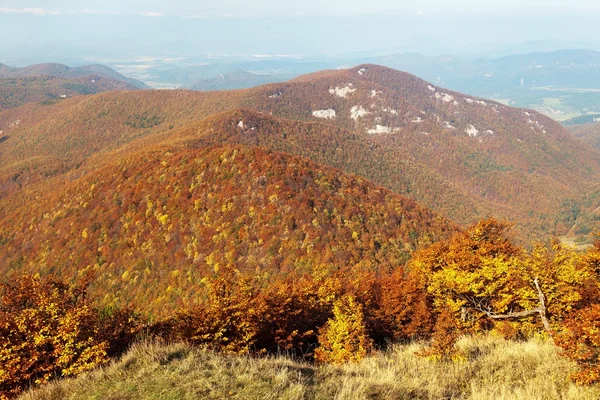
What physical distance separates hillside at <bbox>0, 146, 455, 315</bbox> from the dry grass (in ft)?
138

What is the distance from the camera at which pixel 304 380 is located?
10484 millimetres

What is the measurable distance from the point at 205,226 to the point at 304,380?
58769 millimetres

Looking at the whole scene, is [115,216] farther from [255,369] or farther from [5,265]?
[255,369]

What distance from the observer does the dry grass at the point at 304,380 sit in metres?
9.47

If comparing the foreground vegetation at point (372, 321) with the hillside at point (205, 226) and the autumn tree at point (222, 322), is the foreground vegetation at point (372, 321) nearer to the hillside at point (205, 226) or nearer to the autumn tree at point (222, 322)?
the autumn tree at point (222, 322)

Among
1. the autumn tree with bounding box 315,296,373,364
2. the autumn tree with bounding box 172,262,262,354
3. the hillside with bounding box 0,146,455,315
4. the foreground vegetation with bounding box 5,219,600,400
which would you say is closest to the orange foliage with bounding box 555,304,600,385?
the foreground vegetation with bounding box 5,219,600,400

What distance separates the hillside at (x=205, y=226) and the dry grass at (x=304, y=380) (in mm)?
42168

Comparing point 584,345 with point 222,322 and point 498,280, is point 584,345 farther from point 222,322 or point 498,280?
point 222,322

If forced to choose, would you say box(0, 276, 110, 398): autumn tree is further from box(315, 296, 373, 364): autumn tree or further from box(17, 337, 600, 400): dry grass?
box(315, 296, 373, 364): autumn tree

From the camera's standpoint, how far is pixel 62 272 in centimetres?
6688

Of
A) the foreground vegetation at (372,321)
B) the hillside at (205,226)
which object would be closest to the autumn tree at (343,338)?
the foreground vegetation at (372,321)

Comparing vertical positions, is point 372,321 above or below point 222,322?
below

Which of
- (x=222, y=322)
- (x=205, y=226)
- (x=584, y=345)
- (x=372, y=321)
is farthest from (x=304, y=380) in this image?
(x=205, y=226)

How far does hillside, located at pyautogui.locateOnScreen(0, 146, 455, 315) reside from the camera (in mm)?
58281
